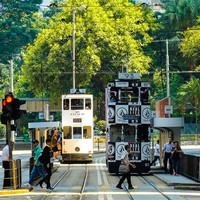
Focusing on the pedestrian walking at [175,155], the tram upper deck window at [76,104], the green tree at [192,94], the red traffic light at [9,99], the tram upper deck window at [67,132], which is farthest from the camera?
the green tree at [192,94]

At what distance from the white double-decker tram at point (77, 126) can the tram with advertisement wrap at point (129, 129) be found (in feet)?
36.7

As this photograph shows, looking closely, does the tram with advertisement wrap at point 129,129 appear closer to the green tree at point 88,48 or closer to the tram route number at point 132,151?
the tram route number at point 132,151

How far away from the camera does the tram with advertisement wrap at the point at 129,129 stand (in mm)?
34375

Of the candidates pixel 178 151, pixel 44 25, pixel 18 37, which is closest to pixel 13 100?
pixel 178 151

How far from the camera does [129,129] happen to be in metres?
34.7

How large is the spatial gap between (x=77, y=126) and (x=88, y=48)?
90.7 ft

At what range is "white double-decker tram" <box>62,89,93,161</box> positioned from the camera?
150 feet

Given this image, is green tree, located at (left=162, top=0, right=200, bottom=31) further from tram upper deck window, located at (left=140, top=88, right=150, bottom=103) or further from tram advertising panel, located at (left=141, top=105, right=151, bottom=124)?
tram advertising panel, located at (left=141, top=105, right=151, bottom=124)

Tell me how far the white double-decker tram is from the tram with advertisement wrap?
36.7 ft

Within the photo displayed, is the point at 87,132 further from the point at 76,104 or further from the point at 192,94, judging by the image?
the point at 192,94

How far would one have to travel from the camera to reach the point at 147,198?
72.4 feet

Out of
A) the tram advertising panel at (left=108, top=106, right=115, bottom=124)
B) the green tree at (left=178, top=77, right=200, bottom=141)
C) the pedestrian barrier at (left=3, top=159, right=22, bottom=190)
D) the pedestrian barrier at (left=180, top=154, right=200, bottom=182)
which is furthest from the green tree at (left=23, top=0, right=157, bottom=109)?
the pedestrian barrier at (left=3, top=159, right=22, bottom=190)

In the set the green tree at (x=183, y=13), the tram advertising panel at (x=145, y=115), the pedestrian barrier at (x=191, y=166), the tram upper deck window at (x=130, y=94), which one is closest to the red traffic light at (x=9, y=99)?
the pedestrian barrier at (x=191, y=166)

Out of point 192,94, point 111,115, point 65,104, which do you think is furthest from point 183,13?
point 111,115
